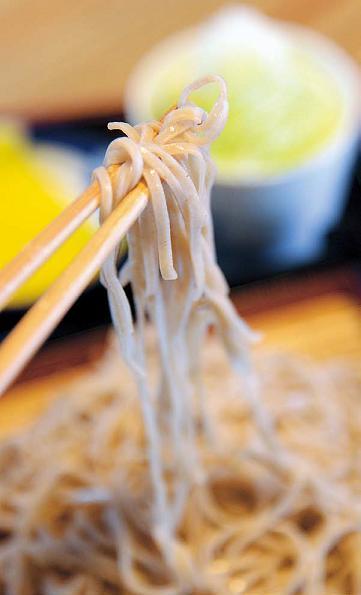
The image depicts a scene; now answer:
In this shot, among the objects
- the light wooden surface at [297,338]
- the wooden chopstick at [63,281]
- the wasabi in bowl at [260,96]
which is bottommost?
the light wooden surface at [297,338]

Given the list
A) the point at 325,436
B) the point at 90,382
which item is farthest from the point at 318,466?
the point at 90,382

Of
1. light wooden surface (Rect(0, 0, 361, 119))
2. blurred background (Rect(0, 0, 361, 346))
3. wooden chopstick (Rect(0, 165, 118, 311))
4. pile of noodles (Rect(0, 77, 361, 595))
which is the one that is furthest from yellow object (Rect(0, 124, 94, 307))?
wooden chopstick (Rect(0, 165, 118, 311))

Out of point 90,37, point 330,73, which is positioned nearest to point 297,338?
point 330,73

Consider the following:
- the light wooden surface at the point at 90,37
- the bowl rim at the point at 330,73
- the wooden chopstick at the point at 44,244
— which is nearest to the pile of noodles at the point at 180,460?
the wooden chopstick at the point at 44,244

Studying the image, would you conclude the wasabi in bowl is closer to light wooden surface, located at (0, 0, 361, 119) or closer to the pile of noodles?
light wooden surface, located at (0, 0, 361, 119)

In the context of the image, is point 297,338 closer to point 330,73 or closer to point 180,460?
point 180,460

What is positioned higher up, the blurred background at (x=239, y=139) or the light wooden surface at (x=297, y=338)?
the blurred background at (x=239, y=139)

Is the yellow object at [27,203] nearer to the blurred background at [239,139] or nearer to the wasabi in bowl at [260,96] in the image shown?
the blurred background at [239,139]
